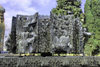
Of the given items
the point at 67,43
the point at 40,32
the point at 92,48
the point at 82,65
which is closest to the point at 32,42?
the point at 40,32

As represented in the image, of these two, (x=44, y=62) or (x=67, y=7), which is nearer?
(x=44, y=62)

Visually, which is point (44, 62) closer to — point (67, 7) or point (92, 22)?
point (92, 22)

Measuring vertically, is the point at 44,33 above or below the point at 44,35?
above

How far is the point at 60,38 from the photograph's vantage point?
9750 mm

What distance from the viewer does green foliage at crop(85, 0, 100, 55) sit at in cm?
2417

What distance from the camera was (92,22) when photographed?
25.2 m

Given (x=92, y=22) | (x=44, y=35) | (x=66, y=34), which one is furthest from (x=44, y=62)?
(x=92, y=22)

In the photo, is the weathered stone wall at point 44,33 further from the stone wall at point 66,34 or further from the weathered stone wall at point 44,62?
the weathered stone wall at point 44,62

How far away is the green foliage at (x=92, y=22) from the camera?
2417 cm

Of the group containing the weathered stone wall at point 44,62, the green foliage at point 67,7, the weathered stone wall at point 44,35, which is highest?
the green foliage at point 67,7

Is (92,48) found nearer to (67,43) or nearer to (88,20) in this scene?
(88,20)

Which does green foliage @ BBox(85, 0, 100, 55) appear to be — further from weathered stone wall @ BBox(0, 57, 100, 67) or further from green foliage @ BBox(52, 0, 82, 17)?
weathered stone wall @ BBox(0, 57, 100, 67)

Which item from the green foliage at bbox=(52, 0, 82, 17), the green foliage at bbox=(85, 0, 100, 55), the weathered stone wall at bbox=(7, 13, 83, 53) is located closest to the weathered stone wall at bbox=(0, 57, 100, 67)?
the weathered stone wall at bbox=(7, 13, 83, 53)

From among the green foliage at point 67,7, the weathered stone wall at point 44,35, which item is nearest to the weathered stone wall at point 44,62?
the weathered stone wall at point 44,35
